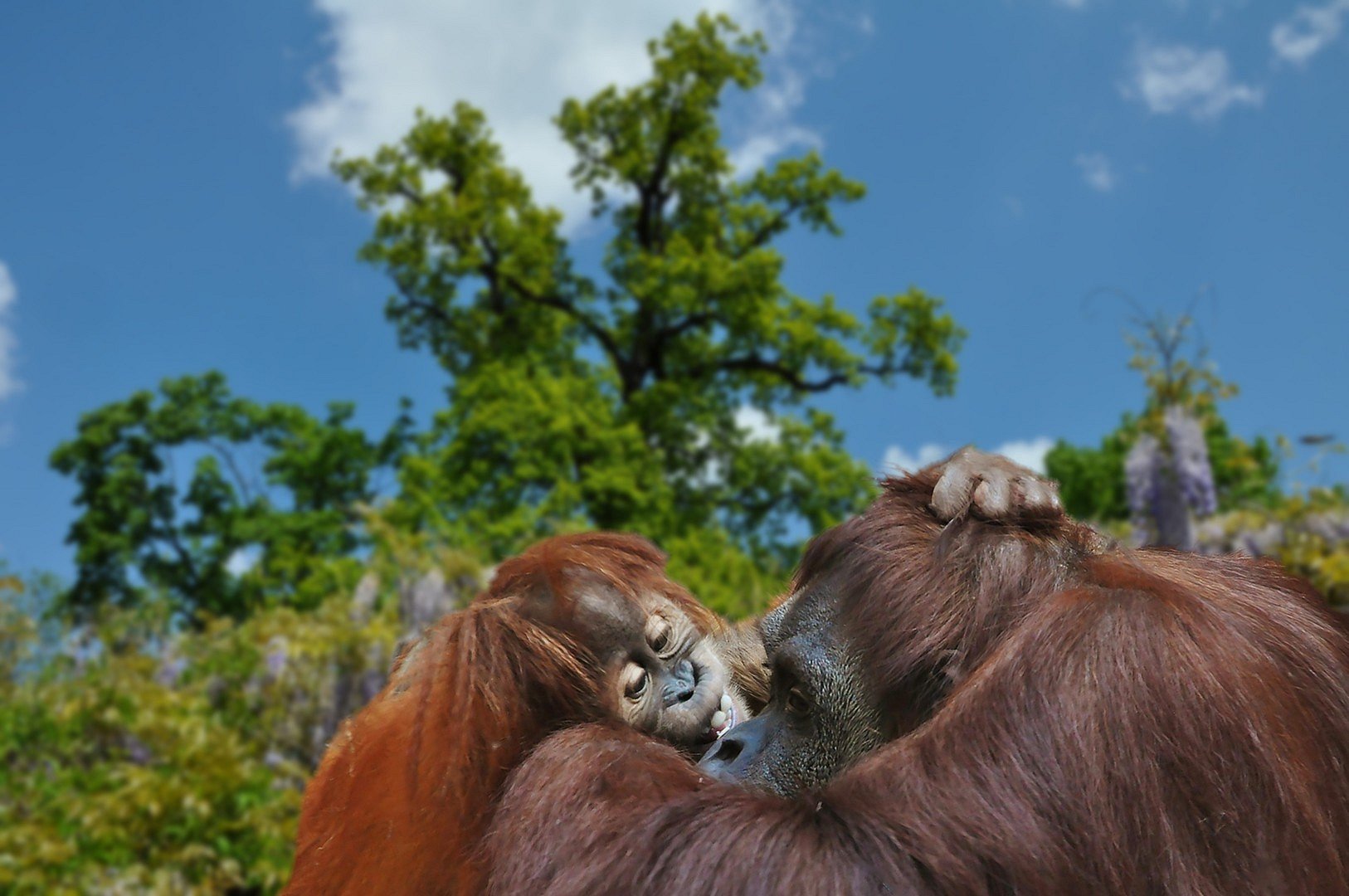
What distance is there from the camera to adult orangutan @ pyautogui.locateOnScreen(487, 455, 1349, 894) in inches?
39.9

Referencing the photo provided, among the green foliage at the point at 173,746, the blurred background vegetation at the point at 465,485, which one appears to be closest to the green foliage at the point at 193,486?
the blurred background vegetation at the point at 465,485

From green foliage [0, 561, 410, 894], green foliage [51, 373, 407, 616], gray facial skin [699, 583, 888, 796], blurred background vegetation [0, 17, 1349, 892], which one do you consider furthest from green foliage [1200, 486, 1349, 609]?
green foliage [51, 373, 407, 616]

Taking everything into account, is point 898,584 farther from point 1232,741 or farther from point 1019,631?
point 1232,741

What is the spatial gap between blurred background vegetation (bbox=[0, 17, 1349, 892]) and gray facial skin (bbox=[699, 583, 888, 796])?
549 cm

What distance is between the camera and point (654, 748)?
1.27 meters

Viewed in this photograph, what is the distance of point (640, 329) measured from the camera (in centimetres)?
2167

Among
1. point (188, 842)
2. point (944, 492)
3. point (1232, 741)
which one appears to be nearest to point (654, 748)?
point (944, 492)

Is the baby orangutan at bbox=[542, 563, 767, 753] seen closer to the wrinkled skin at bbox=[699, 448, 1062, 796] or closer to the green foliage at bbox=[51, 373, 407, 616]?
the wrinkled skin at bbox=[699, 448, 1062, 796]

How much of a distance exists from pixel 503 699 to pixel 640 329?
66.5ft

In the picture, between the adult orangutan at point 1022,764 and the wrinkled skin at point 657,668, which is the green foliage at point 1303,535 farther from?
the adult orangutan at point 1022,764

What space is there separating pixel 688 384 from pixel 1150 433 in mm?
12274

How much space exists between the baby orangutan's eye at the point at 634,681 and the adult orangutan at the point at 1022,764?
505mm

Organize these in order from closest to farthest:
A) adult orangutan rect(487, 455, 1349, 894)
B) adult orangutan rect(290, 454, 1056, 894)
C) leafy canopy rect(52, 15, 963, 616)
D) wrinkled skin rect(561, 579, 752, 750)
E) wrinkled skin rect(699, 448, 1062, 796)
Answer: adult orangutan rect(487, 455, 1349, 894) < wrinkled skin rect(699, 448, 1062, 796) < adult orangutan rect(290, 454, 1056, 894) < wrinkled skin rect(561, 579, 752, 750) < leafy canopy rect(52, 15, 963, 616)

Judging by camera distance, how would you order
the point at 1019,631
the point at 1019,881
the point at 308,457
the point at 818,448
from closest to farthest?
the point at 1019,881, the point at 1019,631, the point at 818,448, the point at 308,457
